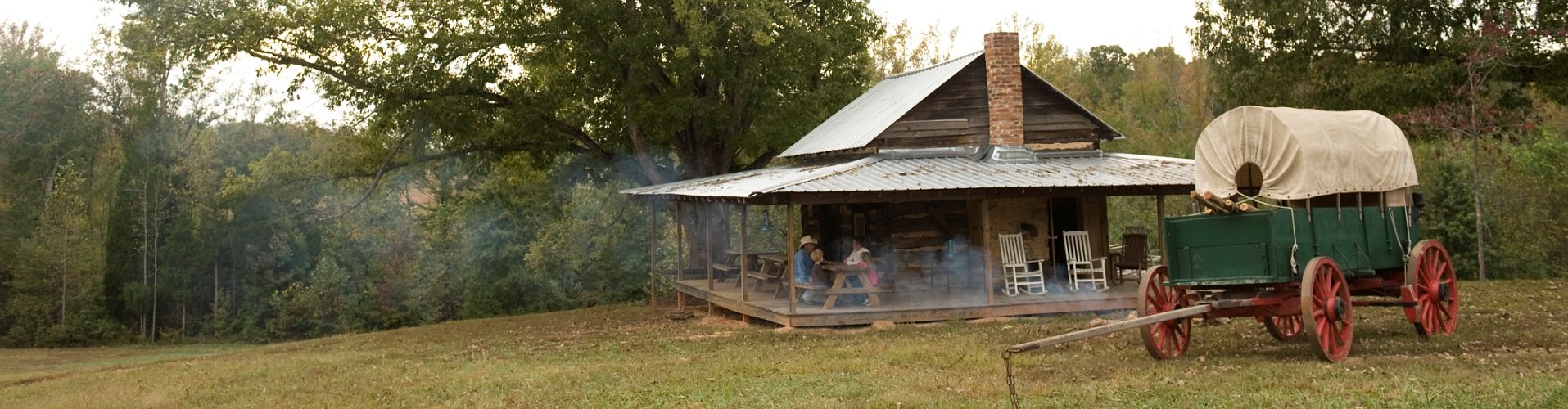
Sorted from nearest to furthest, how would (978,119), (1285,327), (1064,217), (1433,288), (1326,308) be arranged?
1. (1326,308)
2. (1433,288)
3. (1285,327)
4. (1064,217)
5. (978,119)

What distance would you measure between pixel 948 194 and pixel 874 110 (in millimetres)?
5806

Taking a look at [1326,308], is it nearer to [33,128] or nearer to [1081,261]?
[1081,261]

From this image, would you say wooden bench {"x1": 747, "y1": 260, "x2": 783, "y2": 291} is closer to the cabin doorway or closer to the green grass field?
the green grass field

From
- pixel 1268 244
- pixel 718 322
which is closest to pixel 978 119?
pixel 718 322

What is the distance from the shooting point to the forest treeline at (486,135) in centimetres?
2103

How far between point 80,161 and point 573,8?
2145cm

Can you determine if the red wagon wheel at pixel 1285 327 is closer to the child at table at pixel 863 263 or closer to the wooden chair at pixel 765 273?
the child at table at pixel 863 263

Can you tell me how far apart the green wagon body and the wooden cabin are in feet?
15.7

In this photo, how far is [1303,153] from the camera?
9586mm

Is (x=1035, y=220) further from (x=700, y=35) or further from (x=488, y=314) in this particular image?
(x=488, y=314)

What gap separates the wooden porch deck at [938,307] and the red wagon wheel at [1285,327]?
13.4 feet

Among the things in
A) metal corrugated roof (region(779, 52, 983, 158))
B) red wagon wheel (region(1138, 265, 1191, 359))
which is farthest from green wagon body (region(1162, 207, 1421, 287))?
metal corrugated roof (region(779, 52, 983, 158))

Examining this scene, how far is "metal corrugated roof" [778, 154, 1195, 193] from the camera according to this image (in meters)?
14.6

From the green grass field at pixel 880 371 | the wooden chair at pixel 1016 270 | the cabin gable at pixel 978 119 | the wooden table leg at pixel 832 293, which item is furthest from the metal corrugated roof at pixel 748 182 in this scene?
the wooden chair at pixel 1016 270
